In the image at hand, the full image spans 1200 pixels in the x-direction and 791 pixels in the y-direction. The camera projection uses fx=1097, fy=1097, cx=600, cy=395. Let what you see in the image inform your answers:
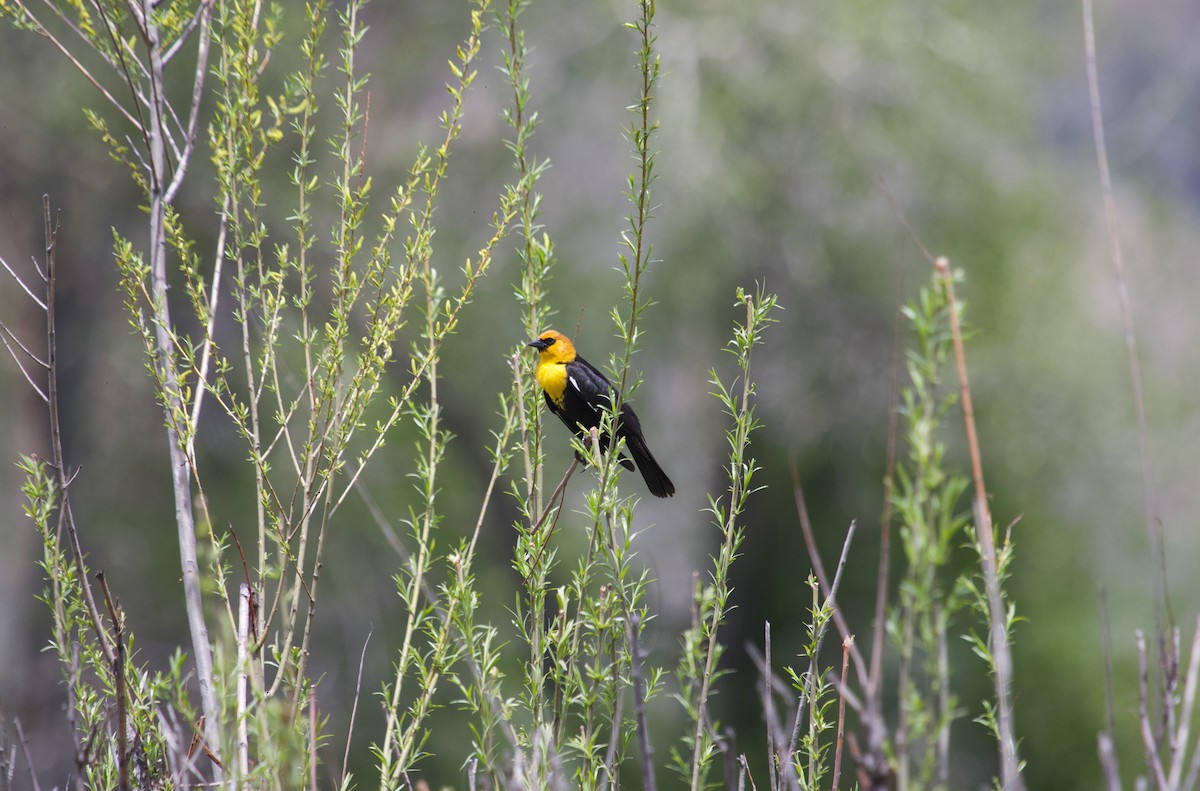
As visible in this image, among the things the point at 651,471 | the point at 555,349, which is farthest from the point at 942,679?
the point at 555,349

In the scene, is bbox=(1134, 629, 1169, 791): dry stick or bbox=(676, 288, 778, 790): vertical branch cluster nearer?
bbox=(1134, 629, 1169, 791): dry stick

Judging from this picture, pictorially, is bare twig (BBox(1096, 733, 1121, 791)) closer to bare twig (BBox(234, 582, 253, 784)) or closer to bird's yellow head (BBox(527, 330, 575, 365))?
bare twig (BBox(234, 582, 253, 784))

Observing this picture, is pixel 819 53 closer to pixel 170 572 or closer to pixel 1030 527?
pixel 1030 527

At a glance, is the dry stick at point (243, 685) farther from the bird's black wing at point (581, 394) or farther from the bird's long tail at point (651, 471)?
the bird's black wing at point (581, 394)

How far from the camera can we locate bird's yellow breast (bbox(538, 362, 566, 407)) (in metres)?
3.66

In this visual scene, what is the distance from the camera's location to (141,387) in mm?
9367

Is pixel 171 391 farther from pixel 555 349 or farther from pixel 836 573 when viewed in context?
pixel 555 349

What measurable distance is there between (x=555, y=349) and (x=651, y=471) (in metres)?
0.77

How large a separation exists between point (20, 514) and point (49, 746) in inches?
82.8

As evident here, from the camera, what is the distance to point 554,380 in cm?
369

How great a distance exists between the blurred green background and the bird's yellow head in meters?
3.93

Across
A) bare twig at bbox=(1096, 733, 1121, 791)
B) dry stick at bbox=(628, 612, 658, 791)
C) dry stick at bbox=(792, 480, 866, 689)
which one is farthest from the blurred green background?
bare twig at bbox=(1096, 733, 1121, 791)

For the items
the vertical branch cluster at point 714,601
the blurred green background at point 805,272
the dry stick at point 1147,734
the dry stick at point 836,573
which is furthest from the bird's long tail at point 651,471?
the blurred green background at point 805,272

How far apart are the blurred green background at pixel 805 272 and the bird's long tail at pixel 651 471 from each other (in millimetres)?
4546
